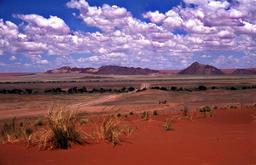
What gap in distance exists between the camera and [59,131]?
1049 cm

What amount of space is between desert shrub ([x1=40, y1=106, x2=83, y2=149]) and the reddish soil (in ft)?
0.98

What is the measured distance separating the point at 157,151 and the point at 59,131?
7.68ft

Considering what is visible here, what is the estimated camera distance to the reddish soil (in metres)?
9.47

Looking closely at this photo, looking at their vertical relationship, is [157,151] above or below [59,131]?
below

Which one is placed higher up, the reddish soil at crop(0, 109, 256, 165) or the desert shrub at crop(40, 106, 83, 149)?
the desert shrub at crop(40, 106, 83, 149)

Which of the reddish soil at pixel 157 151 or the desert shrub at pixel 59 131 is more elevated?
the desert shrub at pixel 59 131

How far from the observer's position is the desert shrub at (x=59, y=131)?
10.5m

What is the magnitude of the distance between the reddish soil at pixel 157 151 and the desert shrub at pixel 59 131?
0.30 m

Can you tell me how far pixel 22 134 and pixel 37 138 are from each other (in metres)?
1.72

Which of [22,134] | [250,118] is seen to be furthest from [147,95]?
[22,134]

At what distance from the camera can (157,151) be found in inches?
414

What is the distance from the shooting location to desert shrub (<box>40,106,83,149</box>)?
10516 mm

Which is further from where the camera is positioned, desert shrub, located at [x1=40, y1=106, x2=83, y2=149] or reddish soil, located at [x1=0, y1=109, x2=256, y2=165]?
desert shrub, located at [x1=40, y1=106, x2=83, y2=149]

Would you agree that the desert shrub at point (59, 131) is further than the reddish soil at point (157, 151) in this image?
Yes
